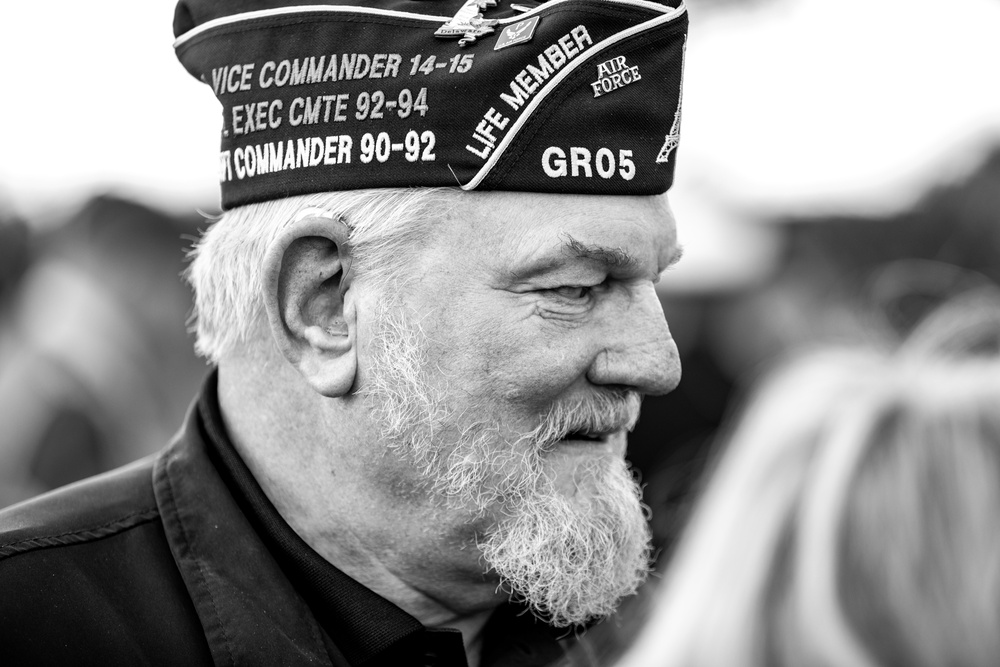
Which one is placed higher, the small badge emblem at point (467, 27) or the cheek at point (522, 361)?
the small badge emblem at point (467, 27)

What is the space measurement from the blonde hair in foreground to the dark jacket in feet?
2.25

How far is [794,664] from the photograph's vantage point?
2328mm

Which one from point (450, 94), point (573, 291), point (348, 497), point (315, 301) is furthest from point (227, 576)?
point (450, 94)

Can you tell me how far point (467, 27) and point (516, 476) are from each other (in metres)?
0.83

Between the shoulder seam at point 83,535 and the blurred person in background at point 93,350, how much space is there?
3.30 meters

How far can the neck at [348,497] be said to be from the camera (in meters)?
2.10

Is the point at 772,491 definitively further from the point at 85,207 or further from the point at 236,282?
the point at 85,207

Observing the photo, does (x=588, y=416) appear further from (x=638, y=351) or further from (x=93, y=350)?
(x=93, y=350)

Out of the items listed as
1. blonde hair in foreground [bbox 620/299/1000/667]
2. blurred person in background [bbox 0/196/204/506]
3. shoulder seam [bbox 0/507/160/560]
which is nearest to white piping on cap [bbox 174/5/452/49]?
shoulder seam [bbox 0/507/160/560]

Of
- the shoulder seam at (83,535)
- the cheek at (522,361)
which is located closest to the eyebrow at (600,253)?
the cheek at (522,361)

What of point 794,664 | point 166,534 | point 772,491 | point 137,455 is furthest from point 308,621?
point 137,455

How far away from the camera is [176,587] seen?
2.00 m

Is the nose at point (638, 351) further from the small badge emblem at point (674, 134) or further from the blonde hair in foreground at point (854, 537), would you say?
the blonde hair in foreground at point (854, 537)

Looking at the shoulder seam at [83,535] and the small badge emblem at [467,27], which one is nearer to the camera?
the shoulder seam at [83,535]
